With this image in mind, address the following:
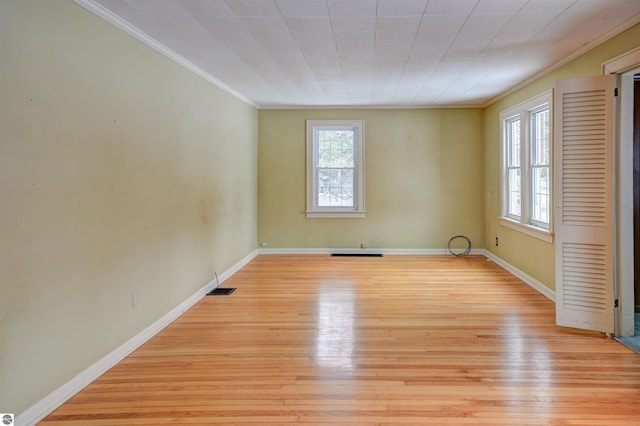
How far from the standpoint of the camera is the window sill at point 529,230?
417 centimetres

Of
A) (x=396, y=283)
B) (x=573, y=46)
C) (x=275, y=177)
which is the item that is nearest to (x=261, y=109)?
(x=275, y=177)

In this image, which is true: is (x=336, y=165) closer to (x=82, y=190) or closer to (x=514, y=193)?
(x=514, y=193)

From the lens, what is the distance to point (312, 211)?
6582mm

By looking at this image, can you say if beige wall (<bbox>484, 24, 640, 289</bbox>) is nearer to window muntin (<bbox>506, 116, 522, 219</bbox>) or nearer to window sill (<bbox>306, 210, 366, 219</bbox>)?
window muntin (<bbox>506, 116, 522, 219</bbox>)

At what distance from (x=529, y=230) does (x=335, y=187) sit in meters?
3.11

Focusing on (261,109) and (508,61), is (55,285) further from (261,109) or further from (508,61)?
(261,109)

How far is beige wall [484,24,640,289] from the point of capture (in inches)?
123

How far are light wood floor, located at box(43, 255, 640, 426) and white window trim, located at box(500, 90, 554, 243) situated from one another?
2.70 ft

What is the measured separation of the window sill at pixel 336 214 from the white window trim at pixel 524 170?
2220mm

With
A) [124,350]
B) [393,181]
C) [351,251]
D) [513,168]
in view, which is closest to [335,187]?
[393,181]

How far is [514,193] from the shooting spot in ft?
17.6

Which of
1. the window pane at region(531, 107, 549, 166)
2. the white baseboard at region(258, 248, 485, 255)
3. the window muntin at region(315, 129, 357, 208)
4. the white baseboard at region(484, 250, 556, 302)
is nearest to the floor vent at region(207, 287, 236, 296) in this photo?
the white baseboard at region(258, 248, 485, 255)

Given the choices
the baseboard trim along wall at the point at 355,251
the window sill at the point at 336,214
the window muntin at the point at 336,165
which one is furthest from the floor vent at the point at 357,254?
the window muntin at the point at 336,165

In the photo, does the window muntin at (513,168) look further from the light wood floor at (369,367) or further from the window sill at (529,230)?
the light wood floor at (369,367)
